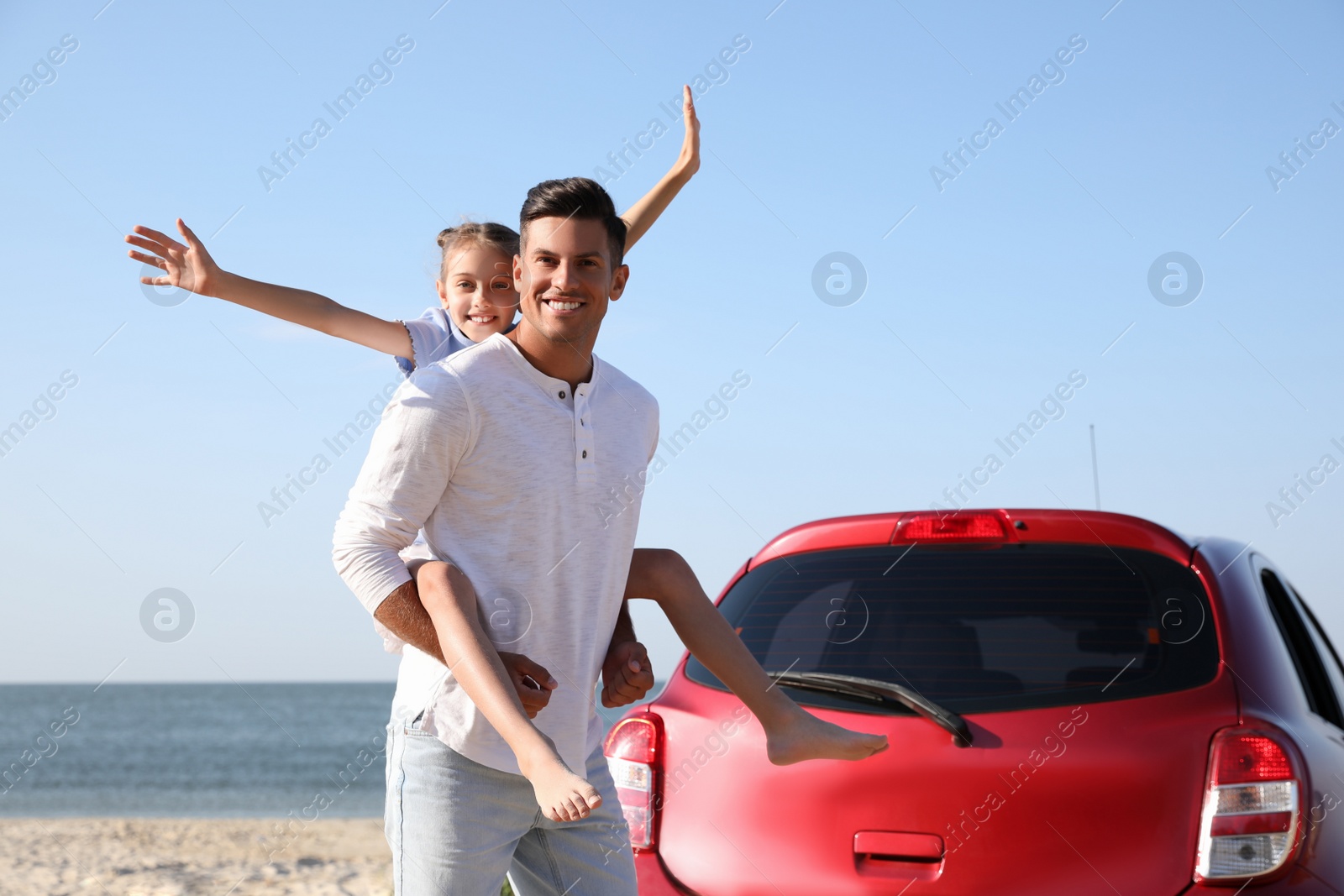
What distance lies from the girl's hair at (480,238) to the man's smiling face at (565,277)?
1458mm

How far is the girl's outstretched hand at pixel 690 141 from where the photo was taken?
3.50m

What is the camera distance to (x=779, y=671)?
316 centimetres

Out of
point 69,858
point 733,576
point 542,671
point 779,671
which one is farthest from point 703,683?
point 69,858

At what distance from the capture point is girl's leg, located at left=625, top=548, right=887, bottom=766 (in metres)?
2.53

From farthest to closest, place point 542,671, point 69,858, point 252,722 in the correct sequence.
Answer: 1. point 252,722
2. point 69,858
3. point 542,671

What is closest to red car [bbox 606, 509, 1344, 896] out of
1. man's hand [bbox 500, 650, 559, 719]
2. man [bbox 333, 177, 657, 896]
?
man [bbox 333, 177, 657, 896]

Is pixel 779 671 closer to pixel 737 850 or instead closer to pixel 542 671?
pixel 737 850

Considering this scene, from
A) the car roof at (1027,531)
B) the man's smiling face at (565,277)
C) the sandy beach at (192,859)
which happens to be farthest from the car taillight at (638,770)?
the sandy beach at (192,859)

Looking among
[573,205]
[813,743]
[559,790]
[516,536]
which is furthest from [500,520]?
[813,743]

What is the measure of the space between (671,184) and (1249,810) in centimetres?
221

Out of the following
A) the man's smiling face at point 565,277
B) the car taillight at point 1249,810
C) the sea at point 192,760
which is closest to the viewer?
the man's smiling face at point 565,277

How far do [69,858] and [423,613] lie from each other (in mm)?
12029

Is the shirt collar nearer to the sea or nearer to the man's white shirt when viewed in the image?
the man's white shirt

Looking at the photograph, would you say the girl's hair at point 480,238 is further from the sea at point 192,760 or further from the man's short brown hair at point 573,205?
the sea at point 192,760
